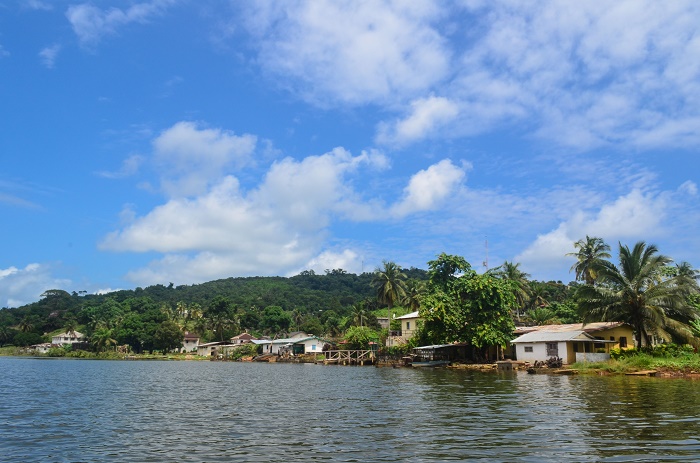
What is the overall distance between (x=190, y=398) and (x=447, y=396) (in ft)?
46.2

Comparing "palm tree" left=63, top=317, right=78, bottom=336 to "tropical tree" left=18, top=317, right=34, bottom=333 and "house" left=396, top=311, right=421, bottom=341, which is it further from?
"house" left=396, top=311, right=421, bottom=341

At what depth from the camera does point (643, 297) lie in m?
44.1

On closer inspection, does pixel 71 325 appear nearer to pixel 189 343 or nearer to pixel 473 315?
pixel 189 343

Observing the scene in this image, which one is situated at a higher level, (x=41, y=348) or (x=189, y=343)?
(x=189, y=343)

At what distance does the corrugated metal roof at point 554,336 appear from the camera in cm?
4875

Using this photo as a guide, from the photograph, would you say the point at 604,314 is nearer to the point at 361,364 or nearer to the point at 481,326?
the point at 481,326

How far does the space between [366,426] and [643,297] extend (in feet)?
116

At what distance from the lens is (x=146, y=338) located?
129500 mm

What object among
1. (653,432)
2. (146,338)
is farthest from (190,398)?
(146,338)

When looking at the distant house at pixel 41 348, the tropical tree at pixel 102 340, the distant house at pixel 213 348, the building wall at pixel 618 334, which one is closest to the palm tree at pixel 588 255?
the building wall at pixel 618 334

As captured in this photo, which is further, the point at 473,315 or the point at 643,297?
the point at 473,315

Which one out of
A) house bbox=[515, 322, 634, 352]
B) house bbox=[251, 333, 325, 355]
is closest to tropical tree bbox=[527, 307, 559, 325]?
house bbox=[515, 322, 634, 352]

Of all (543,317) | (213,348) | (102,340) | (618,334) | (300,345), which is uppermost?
(543,317)

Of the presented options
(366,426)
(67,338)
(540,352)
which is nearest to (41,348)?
(67,338)
